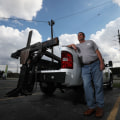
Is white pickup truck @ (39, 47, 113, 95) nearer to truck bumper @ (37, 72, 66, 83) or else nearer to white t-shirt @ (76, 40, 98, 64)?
truck bumper @ (37, 72, 66, 83)

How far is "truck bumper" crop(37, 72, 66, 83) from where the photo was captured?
2.76 metres

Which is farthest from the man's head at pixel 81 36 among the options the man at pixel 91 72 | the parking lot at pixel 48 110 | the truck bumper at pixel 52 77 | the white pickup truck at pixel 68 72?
the parking lot at pixel 48 110

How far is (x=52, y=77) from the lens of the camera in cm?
294

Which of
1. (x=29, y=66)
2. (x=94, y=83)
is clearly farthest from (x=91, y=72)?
(x=29, y=66)

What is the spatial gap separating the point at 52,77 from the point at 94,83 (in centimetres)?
98

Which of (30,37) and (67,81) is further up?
(30,37)

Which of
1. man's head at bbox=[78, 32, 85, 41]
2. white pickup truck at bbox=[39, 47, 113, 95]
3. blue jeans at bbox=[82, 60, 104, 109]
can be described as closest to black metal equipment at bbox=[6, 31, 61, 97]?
white pickup truck at bbox=[39, 47, 113, 95]

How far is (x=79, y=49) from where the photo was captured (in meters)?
2.81

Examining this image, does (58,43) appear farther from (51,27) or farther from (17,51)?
(51,27)

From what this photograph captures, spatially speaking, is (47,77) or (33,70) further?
(33,70)

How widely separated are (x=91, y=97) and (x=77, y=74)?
1.97ft

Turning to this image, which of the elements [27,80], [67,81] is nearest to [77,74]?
[67,81]

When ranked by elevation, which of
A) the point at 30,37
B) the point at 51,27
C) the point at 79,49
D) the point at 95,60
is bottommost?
the point at 95,60

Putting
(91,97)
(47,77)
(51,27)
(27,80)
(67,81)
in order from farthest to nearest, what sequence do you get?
1. (51,27)
2. (27,80)
3. (47,77)
4. (67,81)
5. (91,97)
